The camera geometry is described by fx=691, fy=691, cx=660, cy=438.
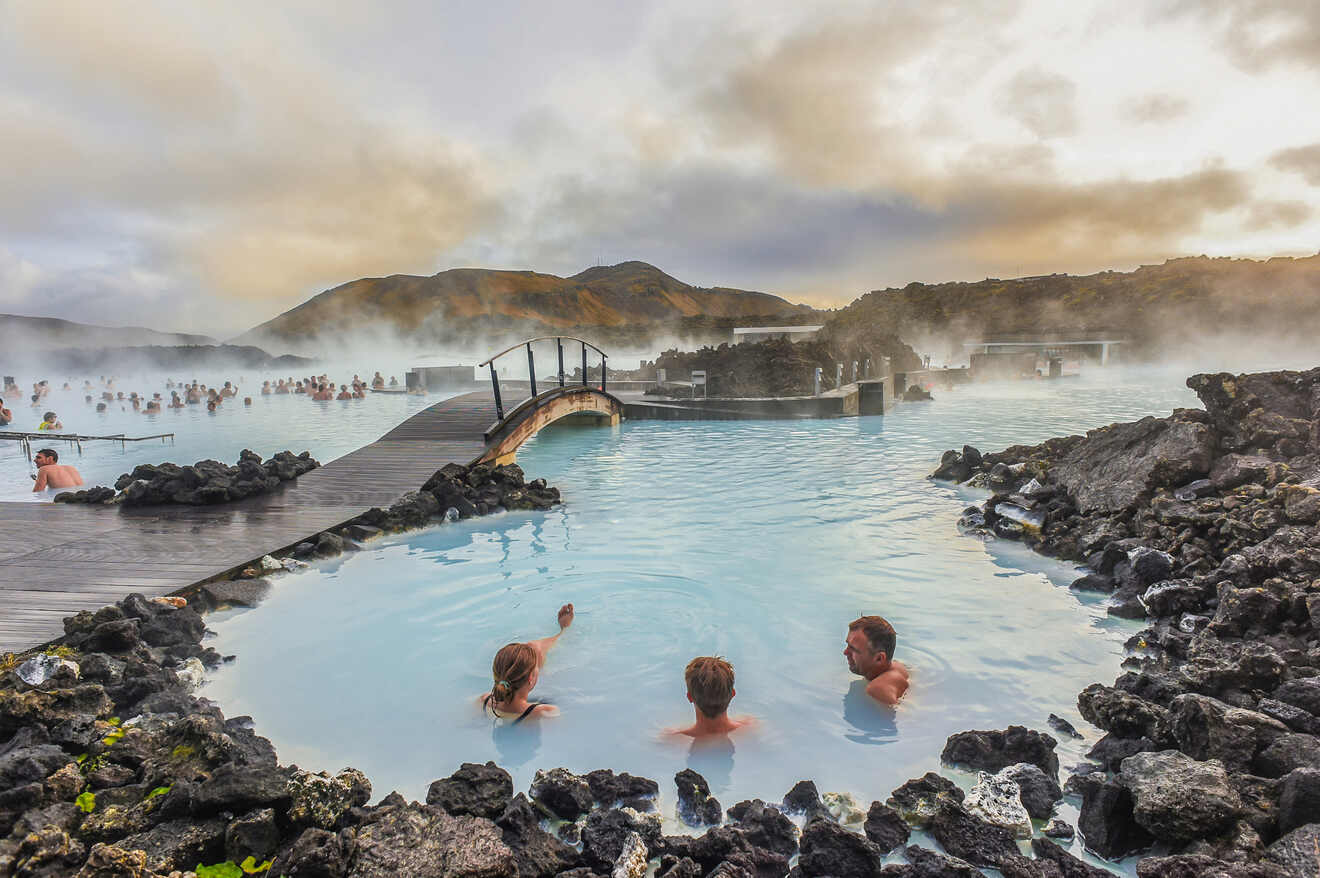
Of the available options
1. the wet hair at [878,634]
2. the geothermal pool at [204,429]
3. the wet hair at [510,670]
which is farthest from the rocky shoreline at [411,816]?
the geothermal pool at [204,429]

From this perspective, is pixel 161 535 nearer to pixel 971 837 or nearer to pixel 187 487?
pixel 187 487

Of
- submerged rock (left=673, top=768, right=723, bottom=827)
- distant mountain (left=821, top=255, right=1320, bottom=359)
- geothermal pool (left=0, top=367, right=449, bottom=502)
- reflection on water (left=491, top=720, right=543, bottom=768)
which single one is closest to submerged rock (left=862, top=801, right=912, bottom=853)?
submerged rock (left=673, top=768, right=723, bottom=827)

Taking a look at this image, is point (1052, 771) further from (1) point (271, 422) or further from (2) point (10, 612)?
(1) point (271, 422)

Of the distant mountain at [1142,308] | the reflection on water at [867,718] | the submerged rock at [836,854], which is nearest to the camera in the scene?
the submerged rock at [836,854]

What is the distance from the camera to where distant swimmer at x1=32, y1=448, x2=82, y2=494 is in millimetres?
10344

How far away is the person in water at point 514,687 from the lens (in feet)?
12.8

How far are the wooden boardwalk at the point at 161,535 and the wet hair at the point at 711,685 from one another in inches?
157

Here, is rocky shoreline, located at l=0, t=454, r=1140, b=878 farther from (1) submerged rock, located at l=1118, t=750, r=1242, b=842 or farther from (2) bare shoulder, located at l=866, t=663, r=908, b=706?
(2) bare shoulder, located at l=866, t=663, r=908, b=706

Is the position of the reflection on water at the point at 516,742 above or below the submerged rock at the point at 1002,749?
below

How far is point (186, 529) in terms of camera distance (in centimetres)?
713

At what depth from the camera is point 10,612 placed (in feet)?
15.4

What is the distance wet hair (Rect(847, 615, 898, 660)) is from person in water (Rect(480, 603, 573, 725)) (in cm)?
188

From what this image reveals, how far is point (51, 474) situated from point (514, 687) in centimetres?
1064

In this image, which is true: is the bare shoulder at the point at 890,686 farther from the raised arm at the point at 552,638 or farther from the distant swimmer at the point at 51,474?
the distant swimmer at the point at 51,474
